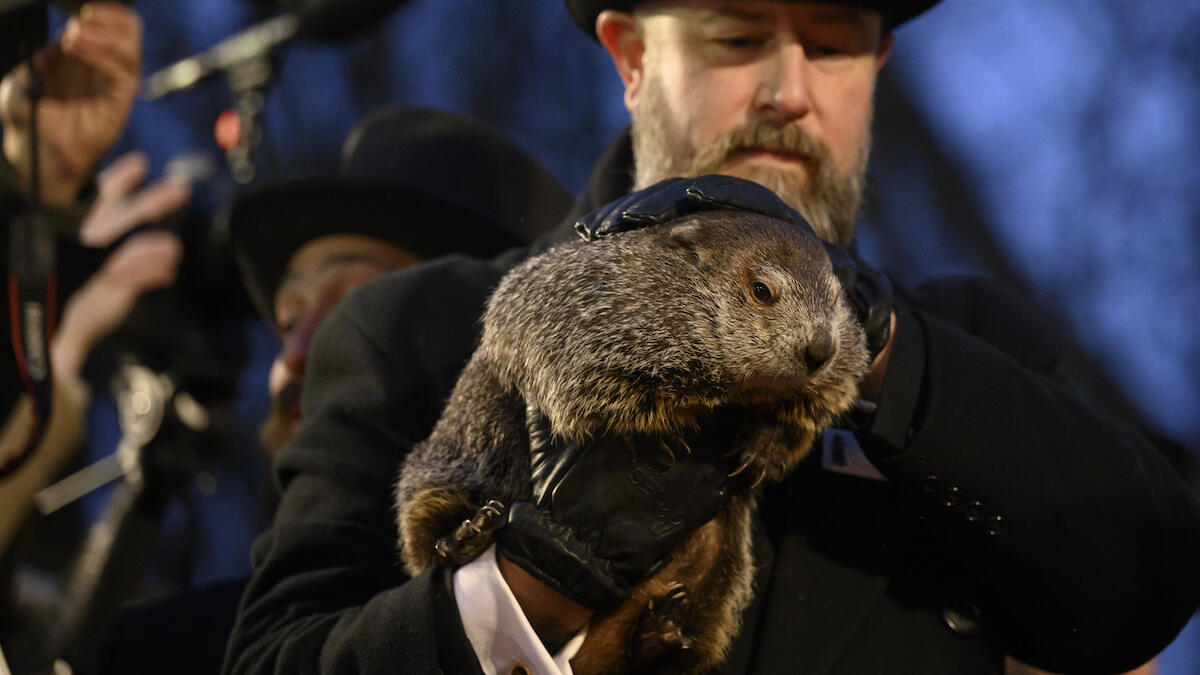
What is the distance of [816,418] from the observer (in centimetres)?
159

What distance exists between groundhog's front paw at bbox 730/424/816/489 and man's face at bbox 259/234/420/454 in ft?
6.24

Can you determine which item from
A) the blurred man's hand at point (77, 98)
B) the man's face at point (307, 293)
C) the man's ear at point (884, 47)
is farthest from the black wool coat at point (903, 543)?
the blurred man's hand at point (77, 98)

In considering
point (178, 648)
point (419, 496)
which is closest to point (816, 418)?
point (419, 496)

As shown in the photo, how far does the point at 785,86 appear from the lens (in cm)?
203

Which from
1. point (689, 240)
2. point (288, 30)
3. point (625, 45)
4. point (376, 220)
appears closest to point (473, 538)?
point (689, 240)

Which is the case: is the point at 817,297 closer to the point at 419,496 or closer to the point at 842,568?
the point at 842,568

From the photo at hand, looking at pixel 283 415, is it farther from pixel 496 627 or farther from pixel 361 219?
pixel 496 627

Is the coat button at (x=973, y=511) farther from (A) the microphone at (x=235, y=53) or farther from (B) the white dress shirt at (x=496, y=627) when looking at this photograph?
(A) the microphone at (x=235, y=53)

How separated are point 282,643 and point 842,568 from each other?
0.86 m

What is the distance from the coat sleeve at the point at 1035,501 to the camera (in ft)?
5.37

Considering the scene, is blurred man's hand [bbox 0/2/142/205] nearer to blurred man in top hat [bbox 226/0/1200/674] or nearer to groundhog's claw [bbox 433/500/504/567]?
blurred man in top hat [bbox 226/0/1200/674]

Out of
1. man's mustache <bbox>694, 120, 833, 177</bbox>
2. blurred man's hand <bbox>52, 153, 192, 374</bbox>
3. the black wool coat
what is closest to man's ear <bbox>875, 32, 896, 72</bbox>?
man's mustache <bbox>694, 120, 833, 177</bbox>

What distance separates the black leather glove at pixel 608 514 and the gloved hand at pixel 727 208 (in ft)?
0.98

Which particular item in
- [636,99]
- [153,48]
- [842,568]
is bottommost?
[153,48]
